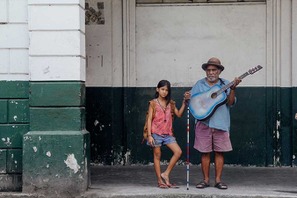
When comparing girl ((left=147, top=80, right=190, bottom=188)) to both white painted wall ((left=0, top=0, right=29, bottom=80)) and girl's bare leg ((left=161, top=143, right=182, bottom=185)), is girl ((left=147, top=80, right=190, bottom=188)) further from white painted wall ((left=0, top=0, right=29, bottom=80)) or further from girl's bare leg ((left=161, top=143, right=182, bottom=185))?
white painted wall ((left=0, top=0, right=29, bottom=80))

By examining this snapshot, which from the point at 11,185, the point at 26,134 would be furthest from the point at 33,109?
the point at 11,185

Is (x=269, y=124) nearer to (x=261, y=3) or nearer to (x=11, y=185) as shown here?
(x=261, y=3)

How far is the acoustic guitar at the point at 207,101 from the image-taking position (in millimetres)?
8633

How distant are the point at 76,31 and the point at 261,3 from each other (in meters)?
4.07

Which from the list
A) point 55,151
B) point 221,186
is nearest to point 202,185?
point 221,186

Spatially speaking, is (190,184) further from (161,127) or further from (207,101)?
(207,101)

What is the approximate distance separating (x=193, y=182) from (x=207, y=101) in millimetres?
1473

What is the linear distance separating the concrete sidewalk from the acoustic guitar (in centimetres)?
109

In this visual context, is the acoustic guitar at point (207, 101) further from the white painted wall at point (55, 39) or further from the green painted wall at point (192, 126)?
the green painted wall at point (192, 126)

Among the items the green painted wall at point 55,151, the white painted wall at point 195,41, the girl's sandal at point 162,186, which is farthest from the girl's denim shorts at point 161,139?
the white painted wall at point 195,41

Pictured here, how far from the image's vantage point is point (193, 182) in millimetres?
9469

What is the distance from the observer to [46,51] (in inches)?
336

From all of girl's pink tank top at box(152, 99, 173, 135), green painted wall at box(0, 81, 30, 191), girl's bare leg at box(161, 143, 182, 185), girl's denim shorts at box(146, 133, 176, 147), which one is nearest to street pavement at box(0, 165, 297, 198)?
girl's bare leg at box(161, 143, 182, 185)

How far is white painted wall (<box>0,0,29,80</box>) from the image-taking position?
8.73 m
